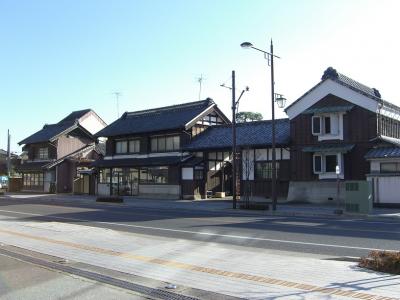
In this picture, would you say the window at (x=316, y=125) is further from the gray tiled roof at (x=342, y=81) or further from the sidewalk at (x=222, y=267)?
the sidewalk at (x=222, y=267)

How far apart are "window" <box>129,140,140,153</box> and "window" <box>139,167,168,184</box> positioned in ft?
9.93

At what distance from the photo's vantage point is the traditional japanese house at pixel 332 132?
32.0m

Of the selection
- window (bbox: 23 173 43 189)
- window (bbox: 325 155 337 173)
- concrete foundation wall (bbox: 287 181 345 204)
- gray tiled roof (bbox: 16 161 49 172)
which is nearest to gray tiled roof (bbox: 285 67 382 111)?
window (bbox: 325 155 337 173)

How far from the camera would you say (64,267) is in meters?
9.79

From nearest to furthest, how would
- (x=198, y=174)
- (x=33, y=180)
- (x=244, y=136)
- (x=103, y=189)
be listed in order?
(x=244, y=136)
(x=198, y=174)
(x=103, y=189)
(x=33, y=180)

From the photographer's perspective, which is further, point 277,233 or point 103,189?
point 103,189

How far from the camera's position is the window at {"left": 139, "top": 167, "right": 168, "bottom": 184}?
42.6 m

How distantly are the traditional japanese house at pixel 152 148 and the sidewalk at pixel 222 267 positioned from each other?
2742 cm

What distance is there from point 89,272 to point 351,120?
2665 cm

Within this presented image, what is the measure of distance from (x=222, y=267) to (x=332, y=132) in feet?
83.9

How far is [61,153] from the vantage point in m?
56.5

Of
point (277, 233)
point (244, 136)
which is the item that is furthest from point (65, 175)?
point (277, 233)

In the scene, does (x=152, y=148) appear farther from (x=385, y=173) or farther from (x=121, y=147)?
(x=385, y=173)

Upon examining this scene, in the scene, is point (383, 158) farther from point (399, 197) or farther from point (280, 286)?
point (280, 286)
